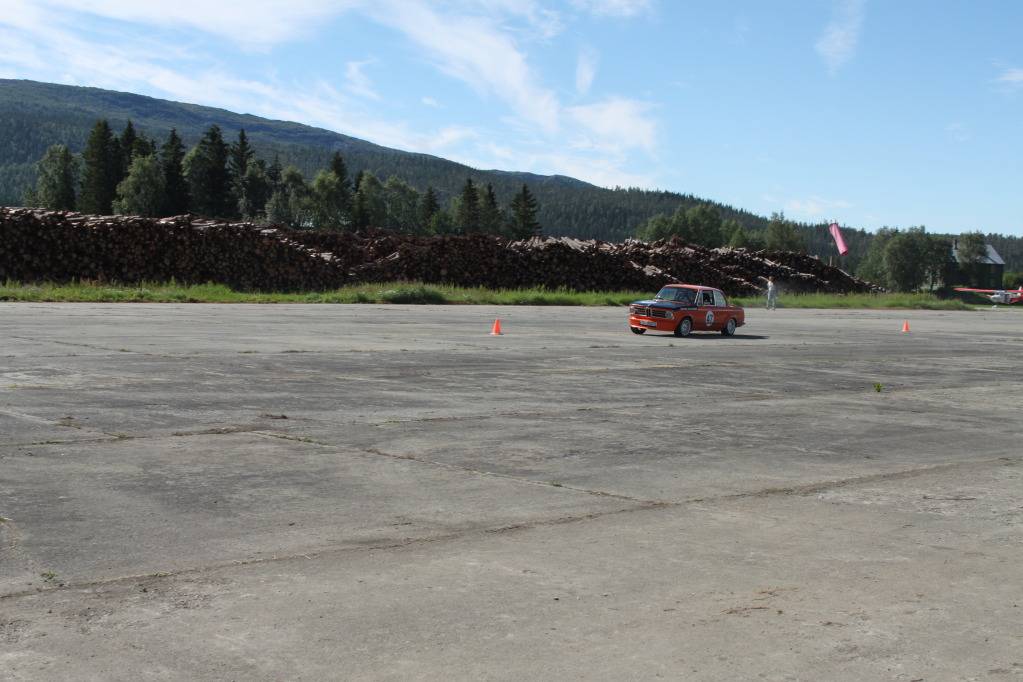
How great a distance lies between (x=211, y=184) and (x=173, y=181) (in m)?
5.37

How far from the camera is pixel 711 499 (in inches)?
310

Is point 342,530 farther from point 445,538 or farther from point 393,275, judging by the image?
point 393,275

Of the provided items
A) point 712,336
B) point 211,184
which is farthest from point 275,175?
point 712,336

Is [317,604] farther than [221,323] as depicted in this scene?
No

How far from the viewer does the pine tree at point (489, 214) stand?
177 m

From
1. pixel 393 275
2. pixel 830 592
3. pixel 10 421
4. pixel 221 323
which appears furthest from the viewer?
pixel 393 275

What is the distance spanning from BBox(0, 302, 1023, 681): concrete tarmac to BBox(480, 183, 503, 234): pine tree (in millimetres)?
162596

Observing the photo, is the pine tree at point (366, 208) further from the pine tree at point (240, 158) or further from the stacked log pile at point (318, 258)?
the stacked log pile at point (318, 258)

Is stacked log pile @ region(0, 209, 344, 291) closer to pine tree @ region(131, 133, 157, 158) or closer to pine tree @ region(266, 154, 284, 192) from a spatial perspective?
pine tree @ region(131, 133, 157, 158)

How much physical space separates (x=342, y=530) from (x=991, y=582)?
12.1 ft

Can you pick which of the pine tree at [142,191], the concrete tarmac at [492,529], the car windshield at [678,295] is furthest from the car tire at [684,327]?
the pine tree at [142,191]

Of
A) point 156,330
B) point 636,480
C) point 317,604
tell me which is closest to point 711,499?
point 636,480

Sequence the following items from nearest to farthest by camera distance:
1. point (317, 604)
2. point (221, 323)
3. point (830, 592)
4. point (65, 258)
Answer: point (317, 604) < point (830, 592) < point (221, 323) < point (65, 258)

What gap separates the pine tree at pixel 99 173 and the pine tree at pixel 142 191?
5863mm
